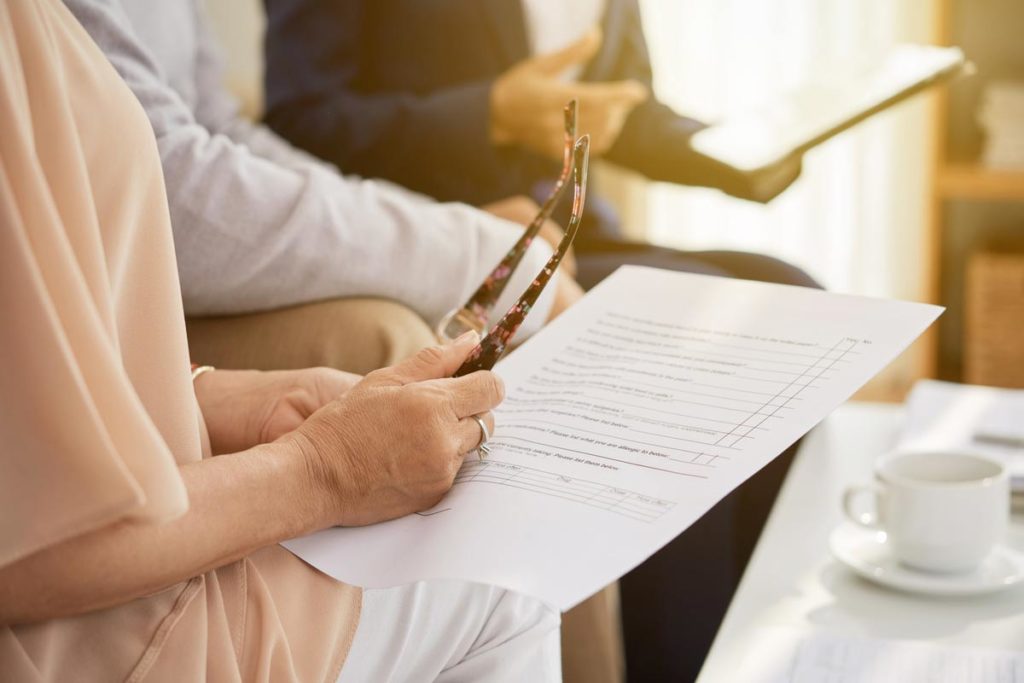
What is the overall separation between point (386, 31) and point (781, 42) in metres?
1.40

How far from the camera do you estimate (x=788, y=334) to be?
0.71m

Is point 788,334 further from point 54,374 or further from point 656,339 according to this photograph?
point 54,374

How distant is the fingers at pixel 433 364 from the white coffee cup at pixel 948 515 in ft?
1.20

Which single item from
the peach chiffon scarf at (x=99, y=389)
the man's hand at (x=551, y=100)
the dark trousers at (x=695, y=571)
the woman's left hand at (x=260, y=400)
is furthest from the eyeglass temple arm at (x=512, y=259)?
the man's hand at (x=551, y=100)

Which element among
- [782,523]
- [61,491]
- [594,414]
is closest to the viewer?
[61,491]

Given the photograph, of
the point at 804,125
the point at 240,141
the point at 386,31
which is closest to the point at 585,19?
the point at 386,31

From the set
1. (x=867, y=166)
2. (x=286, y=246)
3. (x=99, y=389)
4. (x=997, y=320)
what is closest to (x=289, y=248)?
(x=286, y=246)

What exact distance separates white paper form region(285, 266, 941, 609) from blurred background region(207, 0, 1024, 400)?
1892 mm

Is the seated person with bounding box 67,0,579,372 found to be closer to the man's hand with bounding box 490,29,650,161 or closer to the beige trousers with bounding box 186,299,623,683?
the beige trousers with bounding box 186,299,623,683

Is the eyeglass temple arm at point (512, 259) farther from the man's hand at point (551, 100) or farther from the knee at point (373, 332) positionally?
the man's hand at point (551, 100)

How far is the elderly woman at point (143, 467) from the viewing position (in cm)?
50

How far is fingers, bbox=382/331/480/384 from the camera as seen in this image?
66 cm

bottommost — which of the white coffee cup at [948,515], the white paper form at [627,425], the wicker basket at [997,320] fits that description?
the wicker basket at [997,320]

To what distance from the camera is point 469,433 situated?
2.08ft
